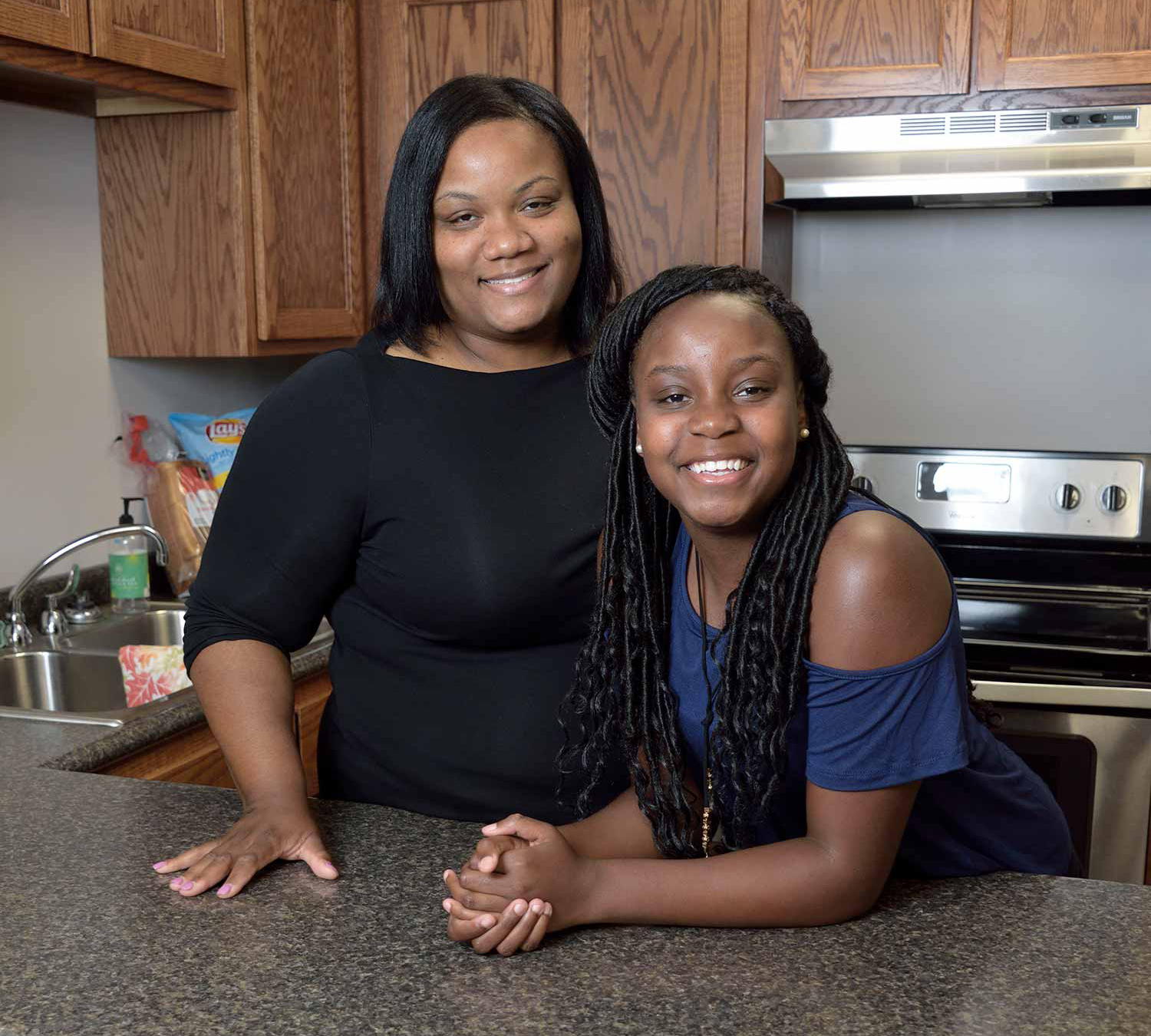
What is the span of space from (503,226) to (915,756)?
71cm

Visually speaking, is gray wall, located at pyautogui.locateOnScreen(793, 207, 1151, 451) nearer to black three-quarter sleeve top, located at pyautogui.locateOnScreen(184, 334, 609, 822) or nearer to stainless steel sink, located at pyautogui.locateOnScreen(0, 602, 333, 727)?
stainless steel sink, located at pyautogui.locateOnScreen(0, 602, 333, 727)

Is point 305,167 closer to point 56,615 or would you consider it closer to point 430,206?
point 56,615

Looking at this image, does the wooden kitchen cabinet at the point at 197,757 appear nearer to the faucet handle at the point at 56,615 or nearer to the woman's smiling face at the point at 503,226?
the faucet handle at the point at 56,615

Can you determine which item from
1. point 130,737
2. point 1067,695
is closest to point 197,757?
point 130,737

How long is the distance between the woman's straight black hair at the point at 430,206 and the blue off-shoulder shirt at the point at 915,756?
426mm

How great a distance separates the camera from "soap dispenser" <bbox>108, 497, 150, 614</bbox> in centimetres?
244

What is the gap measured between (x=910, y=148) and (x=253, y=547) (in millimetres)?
1637

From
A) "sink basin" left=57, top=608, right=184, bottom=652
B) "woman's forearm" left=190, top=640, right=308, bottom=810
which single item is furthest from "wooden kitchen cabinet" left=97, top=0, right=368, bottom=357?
"woman's forearm" left=190, top=640, right=308, bottom=810

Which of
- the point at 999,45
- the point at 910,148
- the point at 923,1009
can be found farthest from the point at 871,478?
the point at 923,1009

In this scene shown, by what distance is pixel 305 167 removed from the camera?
101 inches

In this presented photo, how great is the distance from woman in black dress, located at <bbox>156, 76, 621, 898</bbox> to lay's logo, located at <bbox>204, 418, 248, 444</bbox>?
1345 mm

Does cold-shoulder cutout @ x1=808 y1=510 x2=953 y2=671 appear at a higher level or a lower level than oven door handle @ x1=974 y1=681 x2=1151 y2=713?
higher

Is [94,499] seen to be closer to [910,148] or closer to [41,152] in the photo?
[41,152]

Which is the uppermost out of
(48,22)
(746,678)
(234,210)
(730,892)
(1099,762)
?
(48,22)
